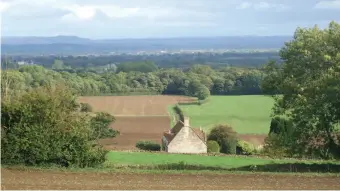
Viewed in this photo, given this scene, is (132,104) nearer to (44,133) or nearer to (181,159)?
(181,159)

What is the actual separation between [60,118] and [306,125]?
476 inches

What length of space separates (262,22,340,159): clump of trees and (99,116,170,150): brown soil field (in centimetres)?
2024

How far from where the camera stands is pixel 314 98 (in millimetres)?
25906

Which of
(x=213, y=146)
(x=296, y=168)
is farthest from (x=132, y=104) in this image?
(x=296, y=168)

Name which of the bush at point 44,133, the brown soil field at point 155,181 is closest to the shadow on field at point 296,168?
the brown soil field at point 155,181

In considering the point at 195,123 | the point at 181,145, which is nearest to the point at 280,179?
the point at 181,145

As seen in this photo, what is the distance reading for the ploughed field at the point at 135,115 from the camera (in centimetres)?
5205

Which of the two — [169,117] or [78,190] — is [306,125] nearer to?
[78,190]

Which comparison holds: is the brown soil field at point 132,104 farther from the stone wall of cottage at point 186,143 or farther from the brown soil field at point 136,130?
the stone wall of cottage at point 186,143

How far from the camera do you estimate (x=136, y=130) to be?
Result: 194 feet

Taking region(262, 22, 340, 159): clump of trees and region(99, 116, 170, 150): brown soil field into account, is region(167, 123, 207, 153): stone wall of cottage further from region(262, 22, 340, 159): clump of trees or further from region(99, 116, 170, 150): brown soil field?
region(262, 22, 340, 159): clump of trees

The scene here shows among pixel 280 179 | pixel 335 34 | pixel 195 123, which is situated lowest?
pixel 195 123

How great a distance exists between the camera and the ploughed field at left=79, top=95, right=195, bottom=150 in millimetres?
52050

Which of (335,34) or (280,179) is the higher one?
(335,34)
